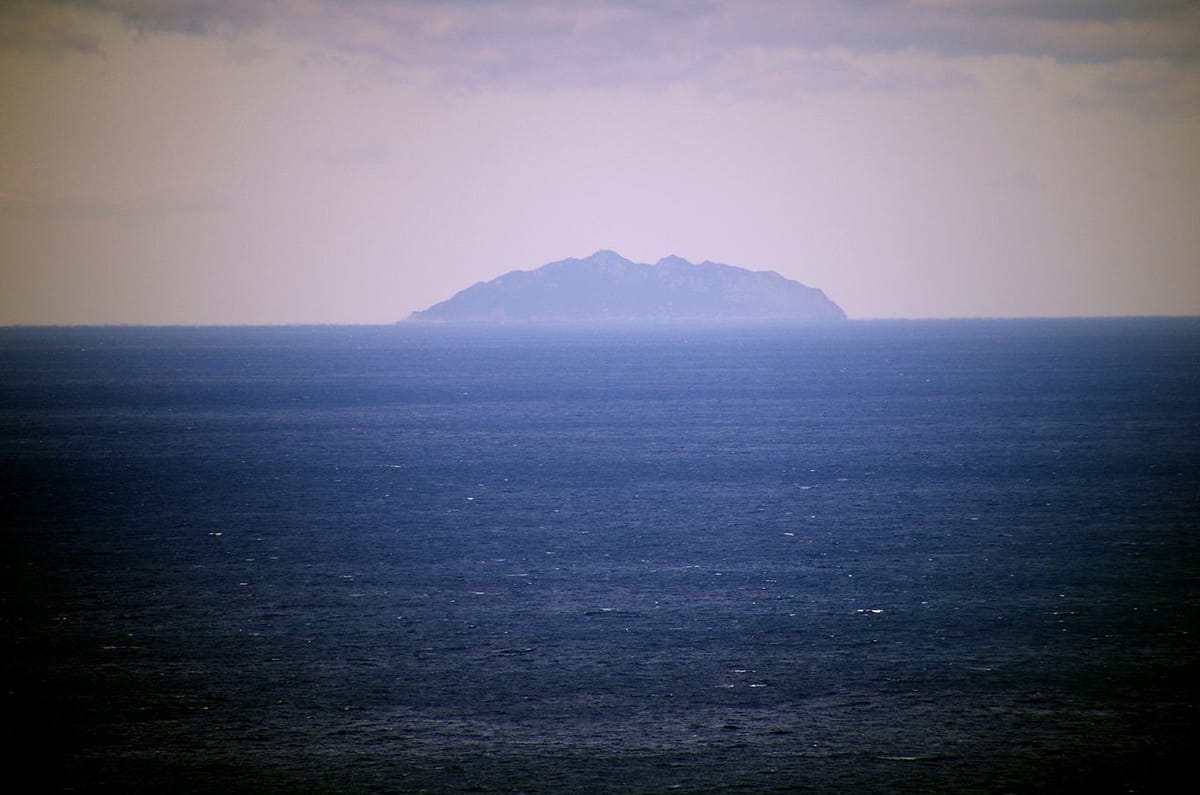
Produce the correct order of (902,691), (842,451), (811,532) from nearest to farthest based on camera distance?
(902,691) < (811,532) < (842,451)

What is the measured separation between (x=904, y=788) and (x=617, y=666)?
266 inches

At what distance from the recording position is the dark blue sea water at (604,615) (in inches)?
739

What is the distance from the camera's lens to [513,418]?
8331 centimetres

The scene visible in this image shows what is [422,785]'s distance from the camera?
17641 mm

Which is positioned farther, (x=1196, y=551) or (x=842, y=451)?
(x=842, y=451)

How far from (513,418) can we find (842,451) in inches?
1095

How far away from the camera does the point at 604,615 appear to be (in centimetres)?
2720

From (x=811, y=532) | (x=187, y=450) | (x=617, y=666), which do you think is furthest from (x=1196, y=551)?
(x=187, y=450)

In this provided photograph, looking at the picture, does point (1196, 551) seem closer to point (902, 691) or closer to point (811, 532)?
point (811, 532)

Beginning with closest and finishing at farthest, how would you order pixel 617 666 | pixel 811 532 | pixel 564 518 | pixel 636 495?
pixel 617 666
pixel 811 532
pixel 564 518
pixel 636 495

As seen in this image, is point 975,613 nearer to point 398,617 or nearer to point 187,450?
point 398,617

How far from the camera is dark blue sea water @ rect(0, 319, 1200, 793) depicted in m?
18.8

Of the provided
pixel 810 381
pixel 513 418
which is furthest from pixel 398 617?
pixel 810 381

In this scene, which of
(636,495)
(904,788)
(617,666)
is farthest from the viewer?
(636,495)
